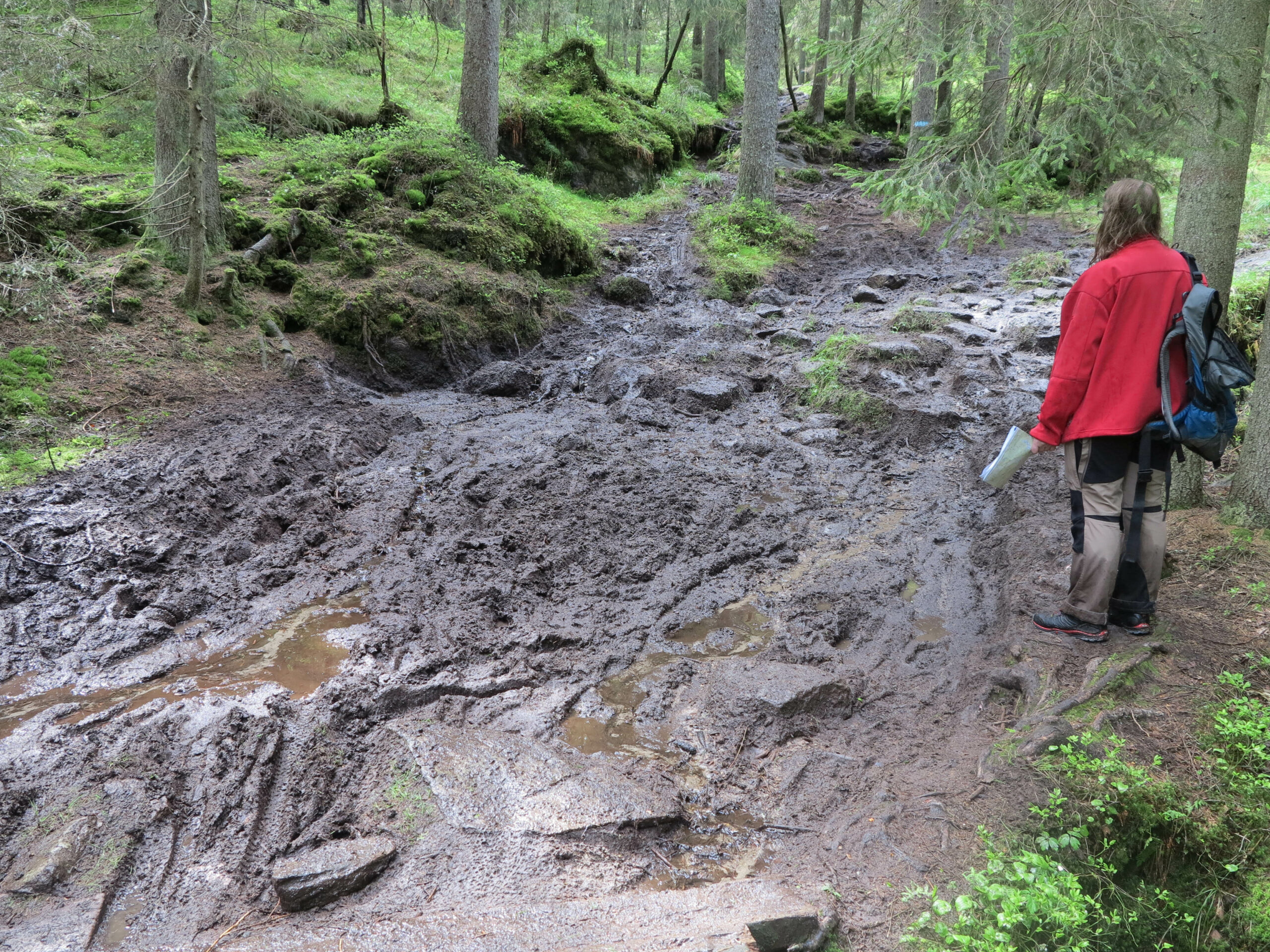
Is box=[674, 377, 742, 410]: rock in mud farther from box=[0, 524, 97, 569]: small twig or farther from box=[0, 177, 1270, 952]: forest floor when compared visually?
box=[0, 524, 97, 569]: small twig

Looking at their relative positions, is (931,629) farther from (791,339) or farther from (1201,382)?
(791,339)

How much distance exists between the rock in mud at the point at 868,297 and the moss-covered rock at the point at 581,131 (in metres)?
8.31

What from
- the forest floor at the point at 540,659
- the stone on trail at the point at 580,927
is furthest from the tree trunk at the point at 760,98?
the stone on trail at the point at 580,927

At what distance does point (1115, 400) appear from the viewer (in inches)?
163

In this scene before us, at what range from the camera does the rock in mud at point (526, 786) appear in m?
3.53

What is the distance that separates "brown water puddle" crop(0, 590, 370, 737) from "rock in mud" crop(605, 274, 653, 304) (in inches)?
353

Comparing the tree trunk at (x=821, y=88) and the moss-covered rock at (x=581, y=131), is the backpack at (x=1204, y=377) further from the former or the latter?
the tree trunk at (x=821, y=88)

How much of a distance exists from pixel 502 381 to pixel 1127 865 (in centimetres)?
836

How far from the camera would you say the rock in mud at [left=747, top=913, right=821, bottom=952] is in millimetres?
2730

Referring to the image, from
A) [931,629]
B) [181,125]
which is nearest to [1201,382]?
[931,629]

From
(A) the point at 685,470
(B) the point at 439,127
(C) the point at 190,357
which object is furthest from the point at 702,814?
(B) the point at 439,127

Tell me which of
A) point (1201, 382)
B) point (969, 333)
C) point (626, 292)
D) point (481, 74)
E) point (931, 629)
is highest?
point (481, 74)

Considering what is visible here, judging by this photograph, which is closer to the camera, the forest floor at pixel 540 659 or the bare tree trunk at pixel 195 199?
the forest floor at pixel 540 659

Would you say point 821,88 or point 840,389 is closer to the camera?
point 840,389
